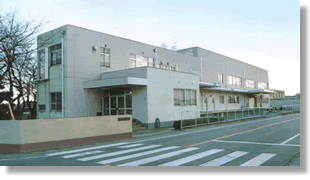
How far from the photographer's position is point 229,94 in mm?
41531

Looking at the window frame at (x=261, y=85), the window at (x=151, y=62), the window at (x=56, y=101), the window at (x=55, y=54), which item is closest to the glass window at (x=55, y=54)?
the window at (x=55, y=54)

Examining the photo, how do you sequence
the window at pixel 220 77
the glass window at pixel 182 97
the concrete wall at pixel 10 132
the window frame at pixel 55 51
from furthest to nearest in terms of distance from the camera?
the window at pixel 220 77 < the glass window at pixel 182 97 < the window frame at pixel 55 51 < the concrete wall at pixel 10 132

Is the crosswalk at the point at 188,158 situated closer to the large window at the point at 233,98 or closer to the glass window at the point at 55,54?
the glass window at the point at 55,54

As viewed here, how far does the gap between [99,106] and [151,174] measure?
653 inches

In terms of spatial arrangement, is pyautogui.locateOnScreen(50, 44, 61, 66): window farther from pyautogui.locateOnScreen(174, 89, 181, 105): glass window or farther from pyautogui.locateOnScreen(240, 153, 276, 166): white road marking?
pyautogui.locateOnScreen(240, 153, 276, 166): white road marking

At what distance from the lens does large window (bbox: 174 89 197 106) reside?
23.9 meters

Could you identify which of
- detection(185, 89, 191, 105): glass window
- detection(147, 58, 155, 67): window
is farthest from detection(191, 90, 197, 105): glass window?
detection(147, 58, 155, 67): window

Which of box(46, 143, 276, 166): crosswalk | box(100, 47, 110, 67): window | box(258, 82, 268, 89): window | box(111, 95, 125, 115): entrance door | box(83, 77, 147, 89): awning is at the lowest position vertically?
box(46, 143, 276, 166): crosswalk

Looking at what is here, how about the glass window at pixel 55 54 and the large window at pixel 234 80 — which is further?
the large window at pixel 234 80

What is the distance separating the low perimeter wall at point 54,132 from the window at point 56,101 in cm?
849

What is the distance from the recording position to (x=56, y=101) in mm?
21609

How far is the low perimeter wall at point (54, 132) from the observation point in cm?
1110

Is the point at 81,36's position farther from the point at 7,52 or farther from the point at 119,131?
the point at 119,131

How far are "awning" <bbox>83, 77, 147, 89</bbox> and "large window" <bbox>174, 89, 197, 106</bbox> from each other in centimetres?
490
